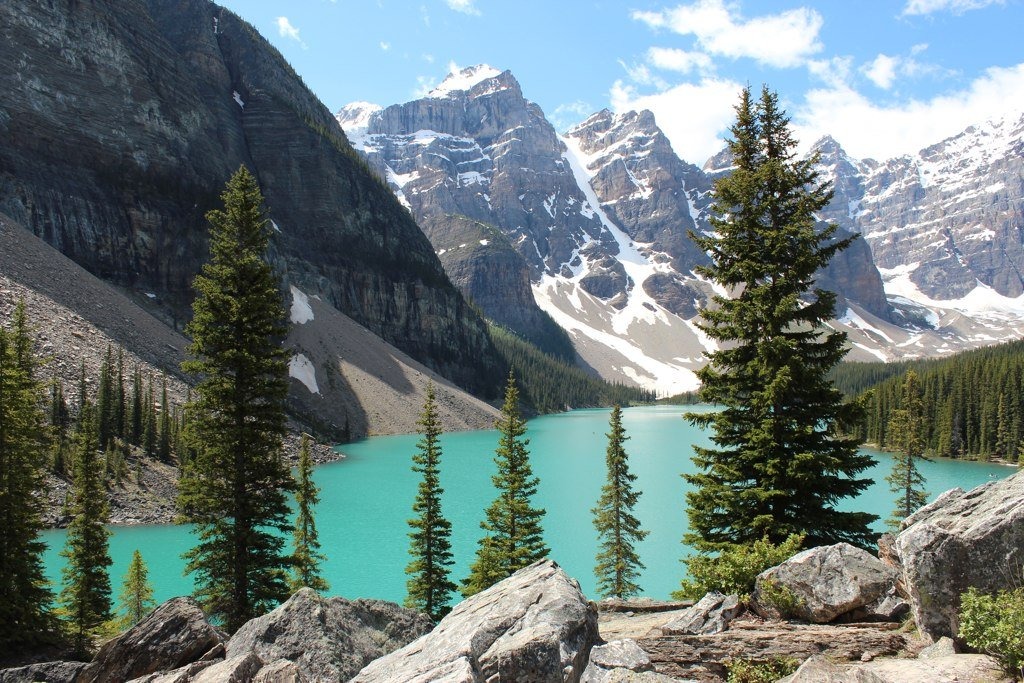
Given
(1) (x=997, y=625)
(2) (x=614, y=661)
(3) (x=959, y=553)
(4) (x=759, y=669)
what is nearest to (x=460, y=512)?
(4) (x=759, y=669)

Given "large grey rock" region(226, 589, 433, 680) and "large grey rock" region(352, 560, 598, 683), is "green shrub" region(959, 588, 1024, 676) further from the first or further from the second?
"large grey rock" region(226, 589, 433, 680)

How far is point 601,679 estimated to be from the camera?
521 cm

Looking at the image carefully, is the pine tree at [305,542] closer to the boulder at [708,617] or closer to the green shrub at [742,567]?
the green shrub at [742,567]

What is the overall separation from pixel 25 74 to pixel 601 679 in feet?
410

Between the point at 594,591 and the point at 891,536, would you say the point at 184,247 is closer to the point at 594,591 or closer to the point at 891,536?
the point at 594,591

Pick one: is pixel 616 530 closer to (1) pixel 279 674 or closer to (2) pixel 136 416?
(1) pixel 279 674

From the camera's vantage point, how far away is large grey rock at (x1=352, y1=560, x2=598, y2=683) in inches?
222

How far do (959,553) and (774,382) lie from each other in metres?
5.15

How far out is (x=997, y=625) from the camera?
16.7 ft

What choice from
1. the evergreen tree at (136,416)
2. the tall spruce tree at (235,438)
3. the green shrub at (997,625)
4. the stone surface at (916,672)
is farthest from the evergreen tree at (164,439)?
the green shrub at (997,625)

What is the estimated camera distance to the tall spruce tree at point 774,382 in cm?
1121

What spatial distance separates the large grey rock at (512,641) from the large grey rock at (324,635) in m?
1.67

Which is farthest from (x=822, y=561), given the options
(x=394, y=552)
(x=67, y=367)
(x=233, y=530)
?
(x=67, y=367)

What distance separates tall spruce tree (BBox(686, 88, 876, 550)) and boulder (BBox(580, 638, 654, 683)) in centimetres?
645
